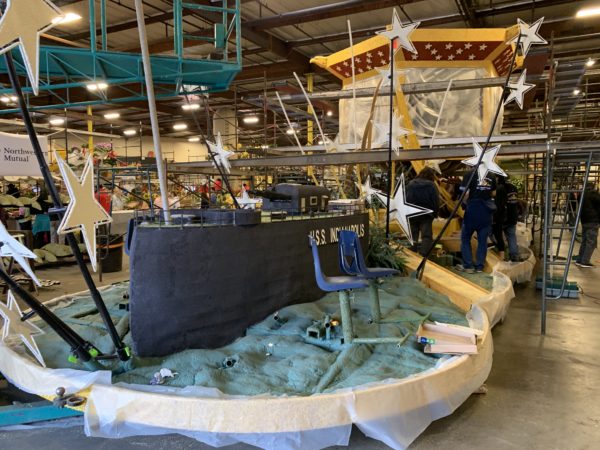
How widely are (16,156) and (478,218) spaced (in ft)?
32.1

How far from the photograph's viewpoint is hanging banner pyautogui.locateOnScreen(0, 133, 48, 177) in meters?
9.60

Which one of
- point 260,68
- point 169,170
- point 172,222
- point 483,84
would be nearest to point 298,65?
point 260,68

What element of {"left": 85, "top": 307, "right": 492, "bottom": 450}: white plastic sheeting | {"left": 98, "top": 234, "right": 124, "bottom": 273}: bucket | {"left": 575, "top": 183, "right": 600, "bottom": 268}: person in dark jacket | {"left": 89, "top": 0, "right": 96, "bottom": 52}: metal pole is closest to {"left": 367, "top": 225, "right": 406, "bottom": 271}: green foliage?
{"left": 85, "top": 307, "right": 492, "bottom": 450}: white plastic sheeting

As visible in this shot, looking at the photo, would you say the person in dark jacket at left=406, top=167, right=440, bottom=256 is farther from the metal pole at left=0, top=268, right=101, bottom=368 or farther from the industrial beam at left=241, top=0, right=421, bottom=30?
the metal pole at left=0, top=268, right=101, bottom=368

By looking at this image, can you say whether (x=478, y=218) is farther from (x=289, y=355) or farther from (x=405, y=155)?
(x=289, y=355)

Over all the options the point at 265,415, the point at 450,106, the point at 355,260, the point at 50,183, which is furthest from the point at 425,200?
the point at 50,183

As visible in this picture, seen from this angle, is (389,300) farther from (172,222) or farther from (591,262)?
(591,262)

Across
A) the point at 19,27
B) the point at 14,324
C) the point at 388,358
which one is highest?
the point at 19,27

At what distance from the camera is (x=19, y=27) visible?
2.96 metres

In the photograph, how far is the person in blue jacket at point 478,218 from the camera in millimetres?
8078

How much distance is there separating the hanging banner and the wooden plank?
27.0 feet

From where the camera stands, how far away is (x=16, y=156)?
9.88 m

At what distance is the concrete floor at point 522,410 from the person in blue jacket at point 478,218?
6.84 feet

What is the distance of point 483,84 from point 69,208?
281 inches
